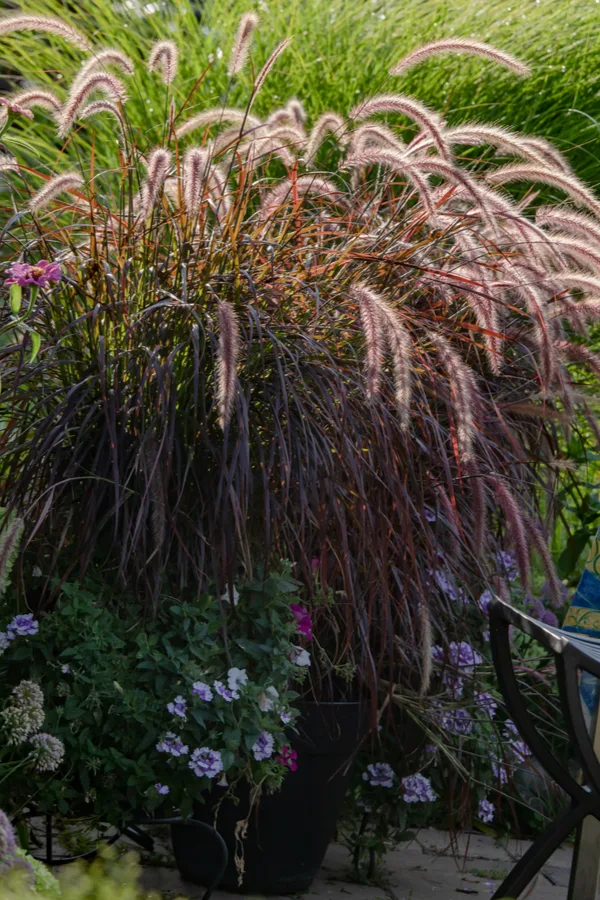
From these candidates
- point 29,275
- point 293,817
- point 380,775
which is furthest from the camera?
point 380,775

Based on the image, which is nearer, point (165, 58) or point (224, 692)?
point (224, 692)

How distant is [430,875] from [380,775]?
1.36 ft

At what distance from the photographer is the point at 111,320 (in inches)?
83.4

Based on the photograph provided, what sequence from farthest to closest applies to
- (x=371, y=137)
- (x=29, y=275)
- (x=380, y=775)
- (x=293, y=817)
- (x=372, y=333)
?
(x=371, y=137), (x=380, y=775), (x=293, y=817), (x=372, y=333), (x=29, y=275)

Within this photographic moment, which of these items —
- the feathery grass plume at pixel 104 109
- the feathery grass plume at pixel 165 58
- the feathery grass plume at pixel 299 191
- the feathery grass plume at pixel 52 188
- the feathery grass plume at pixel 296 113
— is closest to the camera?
the feathery grass plume at pixel 52 188

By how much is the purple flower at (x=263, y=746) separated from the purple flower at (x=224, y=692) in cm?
9

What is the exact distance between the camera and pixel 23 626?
1.86m

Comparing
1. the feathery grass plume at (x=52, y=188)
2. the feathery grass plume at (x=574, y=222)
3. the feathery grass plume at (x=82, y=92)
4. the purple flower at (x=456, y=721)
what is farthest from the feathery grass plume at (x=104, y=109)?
the purple flower at (x=456, y=721)

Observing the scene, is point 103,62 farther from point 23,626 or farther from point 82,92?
point 23,626

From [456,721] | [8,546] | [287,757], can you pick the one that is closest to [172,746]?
[287,757]

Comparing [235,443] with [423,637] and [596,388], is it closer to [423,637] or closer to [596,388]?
[423,637]

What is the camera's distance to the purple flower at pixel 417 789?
2263 mm

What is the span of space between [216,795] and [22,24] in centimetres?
160

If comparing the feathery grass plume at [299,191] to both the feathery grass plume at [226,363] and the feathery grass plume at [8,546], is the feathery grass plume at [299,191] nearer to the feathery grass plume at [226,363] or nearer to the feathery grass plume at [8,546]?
the feathery grass plume at [226,363]
